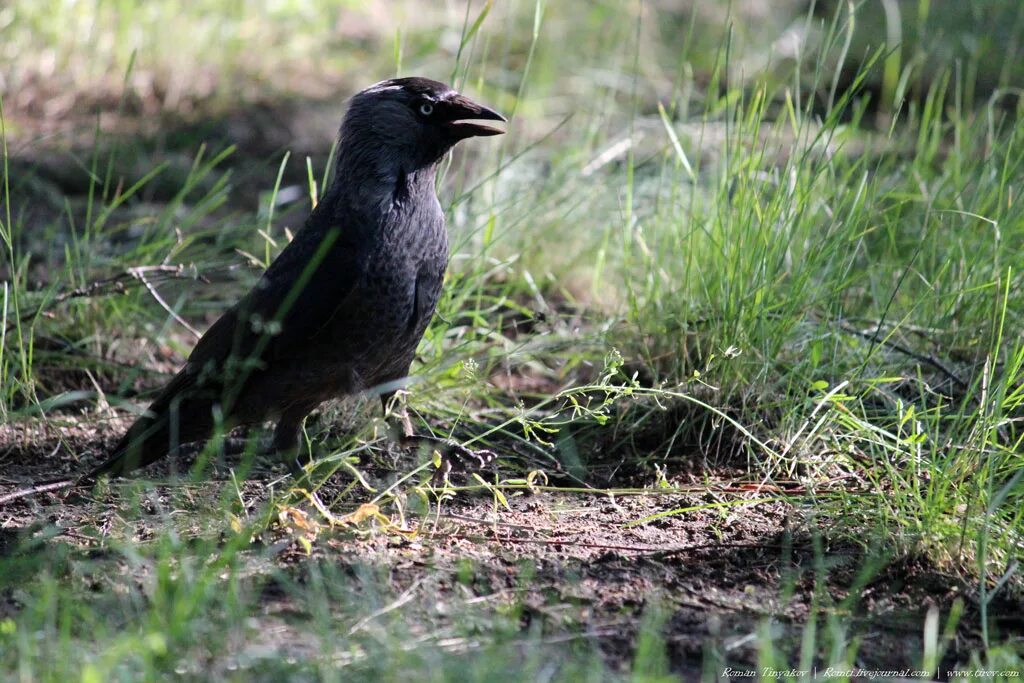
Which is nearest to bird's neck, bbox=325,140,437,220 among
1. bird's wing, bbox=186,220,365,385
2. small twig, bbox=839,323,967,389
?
bird's wing, bbox=186,220,365,385

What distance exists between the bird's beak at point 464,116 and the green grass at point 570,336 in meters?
0.19

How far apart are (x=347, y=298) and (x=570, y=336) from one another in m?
1.02

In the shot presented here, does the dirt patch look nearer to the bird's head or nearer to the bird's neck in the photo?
the bird's neck

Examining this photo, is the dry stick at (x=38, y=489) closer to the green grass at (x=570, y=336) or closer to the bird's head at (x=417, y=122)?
the green grass at (x=570, y=336)

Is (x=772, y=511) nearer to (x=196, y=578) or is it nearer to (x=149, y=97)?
(x=196, y=578)

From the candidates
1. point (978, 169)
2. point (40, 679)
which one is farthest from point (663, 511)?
point (978, 169)

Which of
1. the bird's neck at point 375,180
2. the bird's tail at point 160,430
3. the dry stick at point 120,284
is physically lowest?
the bird's tail at point 160,430

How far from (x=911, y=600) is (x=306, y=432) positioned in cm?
188

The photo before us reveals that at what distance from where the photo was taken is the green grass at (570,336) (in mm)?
2225

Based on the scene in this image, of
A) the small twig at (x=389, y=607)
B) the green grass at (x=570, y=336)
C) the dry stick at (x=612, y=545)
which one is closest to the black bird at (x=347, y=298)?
the green grass at (x=570, y=336)

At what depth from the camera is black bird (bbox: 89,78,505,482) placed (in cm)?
301

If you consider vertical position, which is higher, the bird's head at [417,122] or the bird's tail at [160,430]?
the bird's head at [417,122]

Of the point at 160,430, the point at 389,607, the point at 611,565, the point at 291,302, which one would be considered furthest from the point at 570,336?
the point at 389,607

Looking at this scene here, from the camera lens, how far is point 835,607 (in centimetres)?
243
